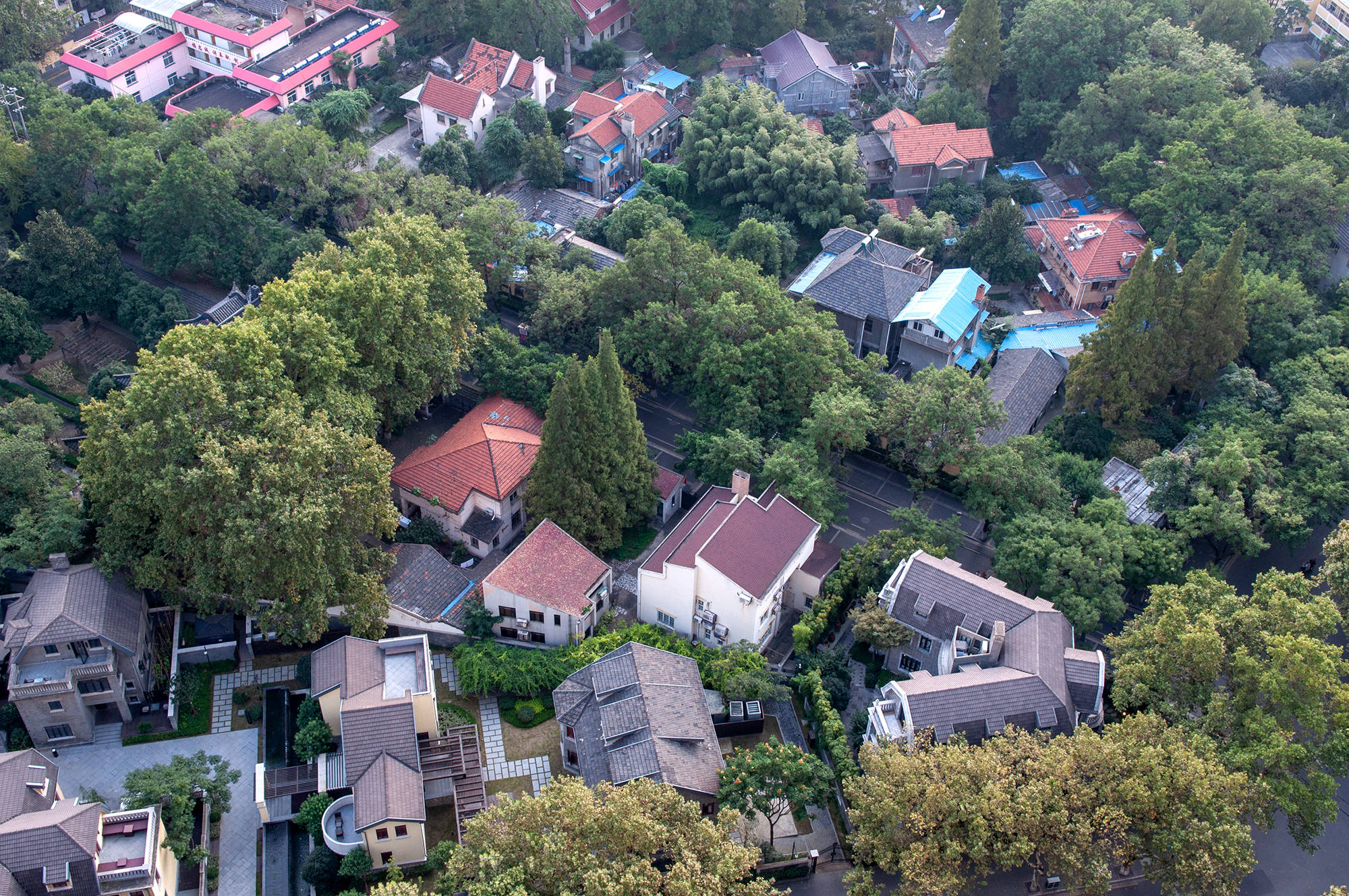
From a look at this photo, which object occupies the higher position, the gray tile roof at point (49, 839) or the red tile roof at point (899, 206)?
the gray tile roof at point (49, 839)

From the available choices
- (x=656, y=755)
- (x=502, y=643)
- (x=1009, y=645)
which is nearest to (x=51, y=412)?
(x=502, y=643)

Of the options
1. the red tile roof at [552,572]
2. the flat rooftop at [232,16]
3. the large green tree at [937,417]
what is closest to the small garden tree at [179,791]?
the red tile roof at [552,572]

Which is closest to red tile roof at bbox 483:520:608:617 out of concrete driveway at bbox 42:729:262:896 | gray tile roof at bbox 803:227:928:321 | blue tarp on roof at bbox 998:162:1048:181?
concrete driveway at bbox 42:729:262:896

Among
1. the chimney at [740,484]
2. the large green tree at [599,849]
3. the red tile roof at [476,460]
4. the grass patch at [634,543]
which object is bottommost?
the grass patch at [634,543]

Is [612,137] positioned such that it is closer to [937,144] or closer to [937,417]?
[937,144]

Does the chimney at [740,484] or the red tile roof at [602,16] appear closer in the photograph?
the chimney at [740,484]

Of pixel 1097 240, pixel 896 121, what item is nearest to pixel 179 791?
pixel 1097 240

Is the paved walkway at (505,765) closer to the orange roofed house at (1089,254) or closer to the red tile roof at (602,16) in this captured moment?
the orange roofed house at (1089,254)

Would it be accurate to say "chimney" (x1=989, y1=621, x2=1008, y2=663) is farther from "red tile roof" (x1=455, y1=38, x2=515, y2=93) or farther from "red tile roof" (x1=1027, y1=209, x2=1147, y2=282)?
"red tile roof" (x1=455, y1=38, x2=515, y2=93)
